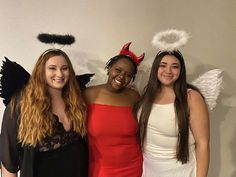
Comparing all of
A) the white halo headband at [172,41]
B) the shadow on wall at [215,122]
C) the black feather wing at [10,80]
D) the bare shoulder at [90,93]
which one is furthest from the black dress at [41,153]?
the shadow on wall at [215,122]

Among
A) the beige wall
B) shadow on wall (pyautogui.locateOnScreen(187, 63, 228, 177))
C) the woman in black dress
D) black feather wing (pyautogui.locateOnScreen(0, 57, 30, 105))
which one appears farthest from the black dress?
shadow on wall (pyautogui.locateOnScreen(187, 63, 228, 177))

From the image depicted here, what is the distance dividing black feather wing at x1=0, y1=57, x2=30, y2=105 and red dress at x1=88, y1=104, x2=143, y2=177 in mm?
420

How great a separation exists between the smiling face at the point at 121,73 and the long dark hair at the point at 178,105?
0.45 ft

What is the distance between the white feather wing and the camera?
73.6 inches

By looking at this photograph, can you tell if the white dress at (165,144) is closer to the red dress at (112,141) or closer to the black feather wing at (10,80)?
the red dress at (112,141)

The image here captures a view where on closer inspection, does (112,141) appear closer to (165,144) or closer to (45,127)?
(165,144)

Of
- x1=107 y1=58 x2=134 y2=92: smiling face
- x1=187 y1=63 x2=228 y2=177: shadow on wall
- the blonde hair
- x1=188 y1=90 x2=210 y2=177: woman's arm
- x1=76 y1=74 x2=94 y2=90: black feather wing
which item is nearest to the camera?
the blonde hair

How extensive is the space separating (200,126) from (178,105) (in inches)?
6.5

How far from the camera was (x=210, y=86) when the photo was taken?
1.88 metres

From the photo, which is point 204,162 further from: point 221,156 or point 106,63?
point 106,63

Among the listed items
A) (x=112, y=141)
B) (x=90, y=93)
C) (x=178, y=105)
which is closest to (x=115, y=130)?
(x=112, y=141)

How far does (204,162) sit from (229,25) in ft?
3.20

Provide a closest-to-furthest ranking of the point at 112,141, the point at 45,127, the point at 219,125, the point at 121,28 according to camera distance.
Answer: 1. the point at 45,127
2. the point at 112,141
3. the point at 121,28
4. the point at 219,125

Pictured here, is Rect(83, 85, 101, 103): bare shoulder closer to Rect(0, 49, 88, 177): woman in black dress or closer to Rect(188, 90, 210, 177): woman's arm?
Rect(0, 49, 88, 177): woman in black dress
